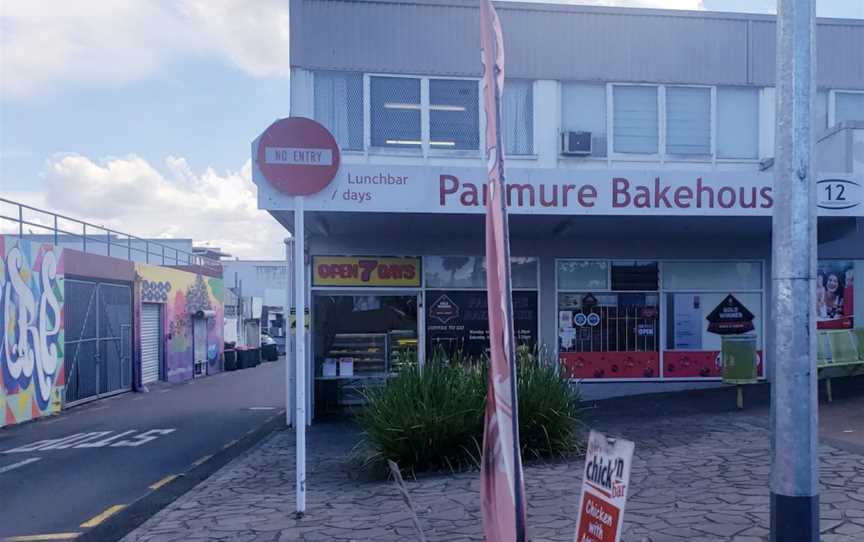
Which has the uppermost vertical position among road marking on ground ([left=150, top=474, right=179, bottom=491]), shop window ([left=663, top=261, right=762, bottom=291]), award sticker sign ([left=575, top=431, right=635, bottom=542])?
shop window ([left=663, top=261, right=762, bottom=291])

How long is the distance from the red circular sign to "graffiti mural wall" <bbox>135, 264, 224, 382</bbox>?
1673 cm

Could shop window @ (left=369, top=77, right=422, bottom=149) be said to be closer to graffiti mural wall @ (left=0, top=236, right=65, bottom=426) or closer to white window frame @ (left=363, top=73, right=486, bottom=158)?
white window frame @ (left=363, top=73, right=486, bottom=158)

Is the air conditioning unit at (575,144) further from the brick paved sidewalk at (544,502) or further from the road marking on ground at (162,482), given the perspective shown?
the road marking on ground at (162,482)

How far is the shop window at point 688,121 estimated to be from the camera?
14.7 metres

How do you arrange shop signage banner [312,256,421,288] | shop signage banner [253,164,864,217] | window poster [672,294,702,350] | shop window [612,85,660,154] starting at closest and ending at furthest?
shop signage banner [253,164,864,217], shop signage banner [312,256,421,288], window poster [672,294,702,350], shop window [612,85,660,154]

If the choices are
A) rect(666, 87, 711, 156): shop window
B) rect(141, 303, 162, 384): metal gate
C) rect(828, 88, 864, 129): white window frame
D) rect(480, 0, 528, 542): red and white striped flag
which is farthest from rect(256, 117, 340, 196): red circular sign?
rect(141, 303, 162, 384): metal gate

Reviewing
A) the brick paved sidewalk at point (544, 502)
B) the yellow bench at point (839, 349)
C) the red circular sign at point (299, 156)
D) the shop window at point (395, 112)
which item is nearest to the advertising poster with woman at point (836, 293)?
the yellow bench at point (839, 349)

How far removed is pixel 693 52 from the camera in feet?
47.9

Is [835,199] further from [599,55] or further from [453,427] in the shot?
[453,427]

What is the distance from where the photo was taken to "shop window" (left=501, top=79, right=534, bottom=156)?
47.2 ft

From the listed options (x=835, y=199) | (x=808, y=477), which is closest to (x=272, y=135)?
(x=808, y=477)

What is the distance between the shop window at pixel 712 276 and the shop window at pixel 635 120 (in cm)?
240

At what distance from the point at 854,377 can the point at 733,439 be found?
19.5ft

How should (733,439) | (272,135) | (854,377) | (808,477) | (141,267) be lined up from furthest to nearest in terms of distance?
(141,267), (854,377), (733,439), (272,135), (808,477)
